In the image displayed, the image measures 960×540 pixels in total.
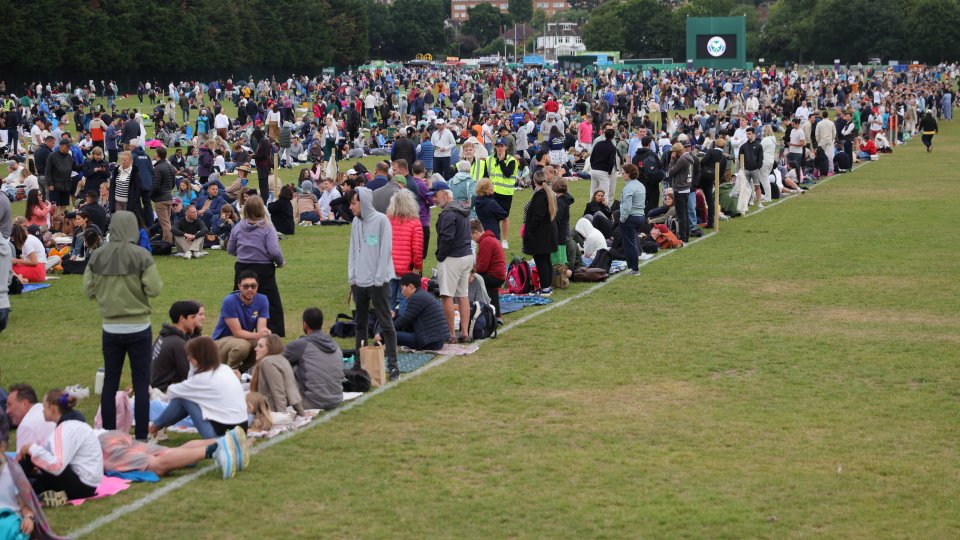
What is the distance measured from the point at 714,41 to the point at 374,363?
9102 centimetres

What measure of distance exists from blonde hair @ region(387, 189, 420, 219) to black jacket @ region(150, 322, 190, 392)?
332 cm

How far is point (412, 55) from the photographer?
15575 cm

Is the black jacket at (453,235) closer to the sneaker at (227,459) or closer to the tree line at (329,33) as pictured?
the sneaker at (227,459)

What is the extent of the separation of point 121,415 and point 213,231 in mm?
11201

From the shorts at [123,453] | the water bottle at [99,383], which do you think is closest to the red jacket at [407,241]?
the water bottle at [99,383]

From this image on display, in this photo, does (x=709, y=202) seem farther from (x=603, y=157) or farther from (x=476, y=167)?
(x=476, y=167)

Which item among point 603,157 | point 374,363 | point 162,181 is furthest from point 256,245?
point 603,157

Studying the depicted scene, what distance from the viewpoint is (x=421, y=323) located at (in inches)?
523

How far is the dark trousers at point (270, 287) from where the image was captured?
43.6 feet

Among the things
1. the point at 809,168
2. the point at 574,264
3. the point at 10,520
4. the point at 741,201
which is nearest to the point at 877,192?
the point at 809,168

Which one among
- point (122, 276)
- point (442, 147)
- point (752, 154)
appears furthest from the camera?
point (442, 147)

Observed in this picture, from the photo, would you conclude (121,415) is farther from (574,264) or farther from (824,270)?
(824,270)

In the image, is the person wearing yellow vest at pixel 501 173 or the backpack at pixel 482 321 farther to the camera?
the person wearing yellow vest at pixel 501 173

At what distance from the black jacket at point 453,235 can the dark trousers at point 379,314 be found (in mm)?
1397
